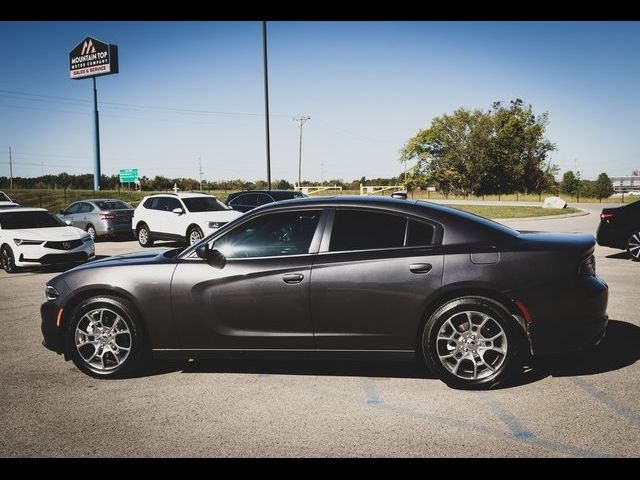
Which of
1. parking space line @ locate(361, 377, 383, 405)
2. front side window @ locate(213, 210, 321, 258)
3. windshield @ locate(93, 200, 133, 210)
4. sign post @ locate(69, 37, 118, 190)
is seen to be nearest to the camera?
parking space line @ locate(361, 377, 383, 405)

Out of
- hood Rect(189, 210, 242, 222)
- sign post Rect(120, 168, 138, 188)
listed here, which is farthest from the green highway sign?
hood Rect(189, 210, 242, 222)

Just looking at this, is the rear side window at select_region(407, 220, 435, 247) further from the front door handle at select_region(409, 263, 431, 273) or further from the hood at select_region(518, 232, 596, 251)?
the hood at select_region(518, 232, 596, 251)

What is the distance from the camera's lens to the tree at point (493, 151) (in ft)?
240

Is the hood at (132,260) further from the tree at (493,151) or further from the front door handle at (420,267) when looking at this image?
the tree at (493,151)

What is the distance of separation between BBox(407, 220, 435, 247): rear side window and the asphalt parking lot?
119 centimetres

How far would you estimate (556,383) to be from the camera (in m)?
4.43

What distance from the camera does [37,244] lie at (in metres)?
11.6

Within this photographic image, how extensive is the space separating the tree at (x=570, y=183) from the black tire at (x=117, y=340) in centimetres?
6949

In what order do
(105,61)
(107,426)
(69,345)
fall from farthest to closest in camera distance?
(105,61) < (69,345) < (107,426)

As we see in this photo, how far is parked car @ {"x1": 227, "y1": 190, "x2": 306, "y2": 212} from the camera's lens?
1961 cm

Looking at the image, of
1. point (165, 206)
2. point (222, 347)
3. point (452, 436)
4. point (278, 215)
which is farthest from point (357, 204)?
point (165, 206)

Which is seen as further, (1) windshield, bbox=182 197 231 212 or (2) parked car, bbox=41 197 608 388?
(1) windshield, bbox=182 197 231 212

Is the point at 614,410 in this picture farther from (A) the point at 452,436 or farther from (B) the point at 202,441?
(B) the point at 202,441

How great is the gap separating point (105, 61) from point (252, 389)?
58.0m
